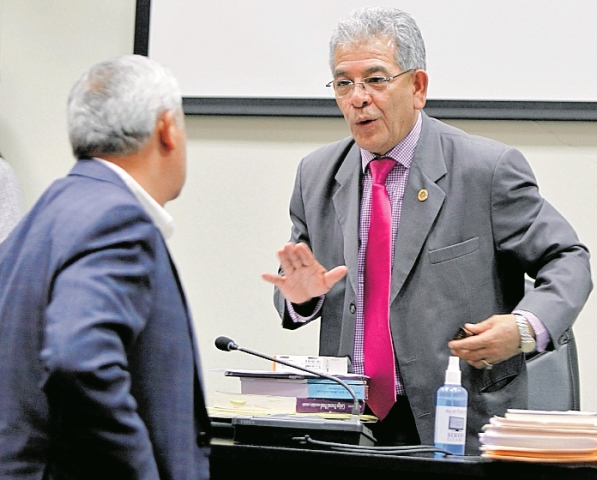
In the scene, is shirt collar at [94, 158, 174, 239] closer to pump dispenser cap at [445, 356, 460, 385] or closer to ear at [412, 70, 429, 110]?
pump dispenser cap at [445, 356, 460, 385]

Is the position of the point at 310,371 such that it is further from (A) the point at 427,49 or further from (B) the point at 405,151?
(A) the point at 427,49

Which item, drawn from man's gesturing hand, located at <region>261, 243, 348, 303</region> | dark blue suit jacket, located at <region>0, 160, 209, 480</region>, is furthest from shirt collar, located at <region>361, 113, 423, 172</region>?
dark blue suit jacket, located at <region>0, 160, 209, 480</region>

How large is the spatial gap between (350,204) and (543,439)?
35.9 inches

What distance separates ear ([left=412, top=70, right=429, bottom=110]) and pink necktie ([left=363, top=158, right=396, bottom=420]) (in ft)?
0.55

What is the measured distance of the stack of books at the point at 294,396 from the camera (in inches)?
74.9

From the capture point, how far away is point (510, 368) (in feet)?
7.16

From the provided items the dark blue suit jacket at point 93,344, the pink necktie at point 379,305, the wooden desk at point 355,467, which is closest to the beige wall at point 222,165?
the pink necktie at point 379,305

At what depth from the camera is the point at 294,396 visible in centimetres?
192

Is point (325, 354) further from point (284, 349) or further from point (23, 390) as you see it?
point (23, 390)

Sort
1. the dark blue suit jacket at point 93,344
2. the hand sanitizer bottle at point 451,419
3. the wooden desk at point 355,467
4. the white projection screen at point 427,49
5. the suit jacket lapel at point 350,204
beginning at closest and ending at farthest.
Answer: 1. the dark blue suit jacket at point 93,344
2. the wooden desk at point 355,467
3. the hand sanitizer bottle at point 451,419
4. the suit jacket lapel at point 350,204
5. the white projection screen at point 427,49

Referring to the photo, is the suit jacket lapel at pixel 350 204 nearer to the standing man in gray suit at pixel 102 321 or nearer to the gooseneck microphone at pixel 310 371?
the gooseneck microphone at pixel 310 371

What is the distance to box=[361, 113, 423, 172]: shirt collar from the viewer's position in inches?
91.9

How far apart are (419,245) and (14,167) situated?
72.0 inches

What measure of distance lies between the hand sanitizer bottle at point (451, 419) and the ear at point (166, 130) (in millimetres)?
724
